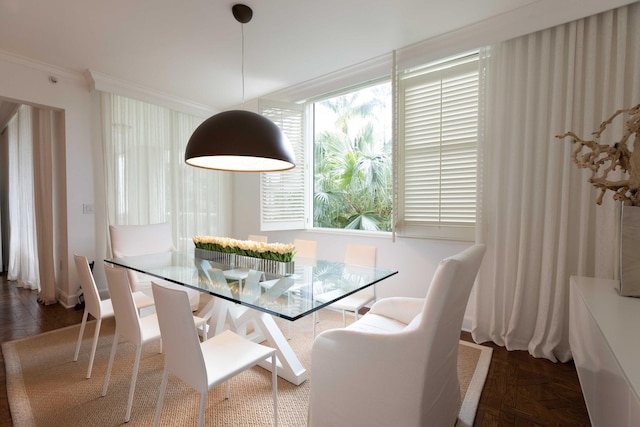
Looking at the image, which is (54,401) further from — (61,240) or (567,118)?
(567,118)

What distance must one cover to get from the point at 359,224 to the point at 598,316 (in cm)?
290

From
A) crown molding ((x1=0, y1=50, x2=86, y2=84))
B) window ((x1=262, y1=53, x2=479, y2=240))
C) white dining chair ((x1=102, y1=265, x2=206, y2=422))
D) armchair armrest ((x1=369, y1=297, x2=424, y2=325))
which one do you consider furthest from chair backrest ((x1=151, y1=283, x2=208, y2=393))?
crown molding ((x1=0, y1=50, x2=86, y2=84))

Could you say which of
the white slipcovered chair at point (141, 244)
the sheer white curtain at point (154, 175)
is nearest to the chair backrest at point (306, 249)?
the white slipcovered chair at point (141, 244)

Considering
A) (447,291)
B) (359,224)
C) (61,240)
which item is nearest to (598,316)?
(447,291)

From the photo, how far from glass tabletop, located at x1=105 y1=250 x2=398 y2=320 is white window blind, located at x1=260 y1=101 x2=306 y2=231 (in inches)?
50.8

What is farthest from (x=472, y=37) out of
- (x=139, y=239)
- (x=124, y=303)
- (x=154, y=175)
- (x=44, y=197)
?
(x=44, y=197)

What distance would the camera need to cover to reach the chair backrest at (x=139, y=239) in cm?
292

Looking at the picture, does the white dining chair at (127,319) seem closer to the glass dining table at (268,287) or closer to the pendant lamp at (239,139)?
the glass dining table at (268,287)

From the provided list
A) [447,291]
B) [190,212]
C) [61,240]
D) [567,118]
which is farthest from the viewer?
[190,212]

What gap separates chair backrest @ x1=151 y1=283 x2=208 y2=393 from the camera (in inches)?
48.4

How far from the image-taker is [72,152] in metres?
3.40

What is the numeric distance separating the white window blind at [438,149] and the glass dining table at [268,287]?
103cm

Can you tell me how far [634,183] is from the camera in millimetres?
1569

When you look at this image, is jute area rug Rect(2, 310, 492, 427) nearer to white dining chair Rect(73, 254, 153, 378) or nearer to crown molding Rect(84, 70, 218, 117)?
white dining chair Rect(73, 254, 153, 378)
